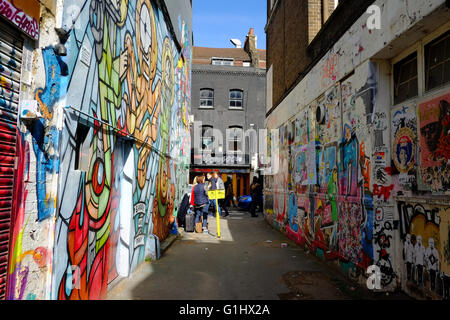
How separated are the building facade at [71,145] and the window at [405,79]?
14.1 feet

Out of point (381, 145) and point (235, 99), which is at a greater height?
point (235, 99)

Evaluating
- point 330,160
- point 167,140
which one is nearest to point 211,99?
point 167,140

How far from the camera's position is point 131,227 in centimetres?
555

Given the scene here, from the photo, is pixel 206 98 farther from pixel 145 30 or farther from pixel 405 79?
pixel 405 79

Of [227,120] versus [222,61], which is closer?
[227,120]

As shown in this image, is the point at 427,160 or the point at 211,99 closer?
the point at 427,160

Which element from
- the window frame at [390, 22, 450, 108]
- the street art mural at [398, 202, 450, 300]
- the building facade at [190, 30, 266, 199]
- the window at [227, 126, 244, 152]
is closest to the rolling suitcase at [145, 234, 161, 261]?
the street art mural at [398, 202, 450, 300]

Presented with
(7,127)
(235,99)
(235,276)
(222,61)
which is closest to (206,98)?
(235,99)

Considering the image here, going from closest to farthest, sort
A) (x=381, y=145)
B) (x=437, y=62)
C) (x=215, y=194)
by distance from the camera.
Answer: (x=437, y=62), (x=381, y=145), (x=215, y=194)

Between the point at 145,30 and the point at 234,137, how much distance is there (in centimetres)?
1820

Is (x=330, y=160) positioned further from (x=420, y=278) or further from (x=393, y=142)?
(x=420, y=278)

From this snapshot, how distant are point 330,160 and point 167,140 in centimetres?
456

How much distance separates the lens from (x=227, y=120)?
2439 cm

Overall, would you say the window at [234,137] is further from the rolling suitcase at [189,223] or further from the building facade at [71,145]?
the building facade at [71,145]
